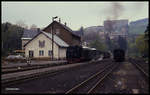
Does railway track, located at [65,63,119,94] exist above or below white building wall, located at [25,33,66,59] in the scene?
Result: below

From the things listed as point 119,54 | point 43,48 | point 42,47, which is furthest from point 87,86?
point 119,54

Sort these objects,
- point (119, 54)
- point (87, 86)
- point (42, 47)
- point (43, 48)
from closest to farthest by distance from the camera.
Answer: point (87, 86) < point (43, 48) < point (42, 47) < point (119, 54)

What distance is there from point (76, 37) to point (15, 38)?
45549 millimetres

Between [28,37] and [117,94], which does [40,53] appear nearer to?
[28,37]

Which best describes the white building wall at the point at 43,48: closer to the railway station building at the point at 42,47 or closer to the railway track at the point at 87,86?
the railway station building at the point at 42,47

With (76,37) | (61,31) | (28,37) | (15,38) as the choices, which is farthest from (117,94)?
(76,37)

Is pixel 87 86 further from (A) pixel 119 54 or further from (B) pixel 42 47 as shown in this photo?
(A) pixel 119 54

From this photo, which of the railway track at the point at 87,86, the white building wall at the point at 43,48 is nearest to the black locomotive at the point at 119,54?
the white building wall at the point at 43,48

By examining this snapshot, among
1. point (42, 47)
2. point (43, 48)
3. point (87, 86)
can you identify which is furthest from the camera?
point (42, 47)

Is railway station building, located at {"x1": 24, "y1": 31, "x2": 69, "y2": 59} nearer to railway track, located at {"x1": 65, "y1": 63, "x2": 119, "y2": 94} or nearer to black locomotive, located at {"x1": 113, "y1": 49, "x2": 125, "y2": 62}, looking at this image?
black locomotive, located at {"x1": 113, "y1": 49, "x2": 125, "y2": 62}

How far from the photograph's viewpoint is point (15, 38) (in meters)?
28.2

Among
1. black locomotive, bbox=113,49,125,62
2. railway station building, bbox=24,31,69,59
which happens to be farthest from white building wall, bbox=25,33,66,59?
black locomotive, bbox=113,49,125,62

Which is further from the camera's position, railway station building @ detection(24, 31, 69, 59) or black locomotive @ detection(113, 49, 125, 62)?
black locomotive @ detection(113, 49, 125, 62)

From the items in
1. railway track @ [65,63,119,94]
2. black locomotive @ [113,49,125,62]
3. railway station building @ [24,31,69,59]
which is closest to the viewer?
railway track @ [65,63,119,94]
